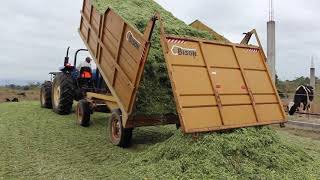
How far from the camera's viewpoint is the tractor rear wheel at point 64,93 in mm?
11617

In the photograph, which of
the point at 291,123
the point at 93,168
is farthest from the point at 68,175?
the point at 291,123

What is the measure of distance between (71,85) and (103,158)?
4315 mm

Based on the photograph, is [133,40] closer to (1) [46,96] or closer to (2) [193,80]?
(2) [193,80]

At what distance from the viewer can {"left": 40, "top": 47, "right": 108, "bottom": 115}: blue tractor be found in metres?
11.3

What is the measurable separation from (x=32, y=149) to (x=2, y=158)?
2.64 ft

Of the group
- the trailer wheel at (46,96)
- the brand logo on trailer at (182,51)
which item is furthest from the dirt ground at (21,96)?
the brand logo on trailer at (182,51)

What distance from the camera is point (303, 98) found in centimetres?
1669

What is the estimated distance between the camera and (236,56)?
27.1ft

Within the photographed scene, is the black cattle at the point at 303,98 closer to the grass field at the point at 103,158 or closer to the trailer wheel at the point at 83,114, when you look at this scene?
the grass field at the point at 103,158

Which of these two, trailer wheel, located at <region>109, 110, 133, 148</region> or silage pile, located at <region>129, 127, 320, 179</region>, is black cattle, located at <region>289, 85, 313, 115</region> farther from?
trailer wheel, located at <region>109, 110, 133, 148</region>

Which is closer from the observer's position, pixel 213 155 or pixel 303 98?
pixel 213 155

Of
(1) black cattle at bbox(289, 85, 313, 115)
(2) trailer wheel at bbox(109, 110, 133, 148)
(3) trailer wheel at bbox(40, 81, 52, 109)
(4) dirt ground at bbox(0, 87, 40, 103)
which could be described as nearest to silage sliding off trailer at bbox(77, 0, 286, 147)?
(2) trailer wheel at bbox(109, 110, 133, 148)

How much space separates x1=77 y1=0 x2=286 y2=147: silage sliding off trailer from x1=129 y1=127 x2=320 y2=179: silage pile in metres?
0.30

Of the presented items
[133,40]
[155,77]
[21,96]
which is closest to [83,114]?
[155,77]
